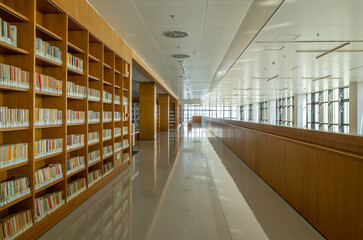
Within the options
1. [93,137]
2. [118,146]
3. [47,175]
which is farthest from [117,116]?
[47,175]

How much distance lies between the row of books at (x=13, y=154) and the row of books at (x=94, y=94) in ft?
6.62

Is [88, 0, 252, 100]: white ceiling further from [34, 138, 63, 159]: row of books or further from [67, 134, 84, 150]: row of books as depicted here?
[34, 138, 63, 159]: row of books

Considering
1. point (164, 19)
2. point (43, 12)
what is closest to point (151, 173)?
point (164, 19)

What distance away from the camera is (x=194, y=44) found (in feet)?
25.2

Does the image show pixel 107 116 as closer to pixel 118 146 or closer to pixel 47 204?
pixel 118 146

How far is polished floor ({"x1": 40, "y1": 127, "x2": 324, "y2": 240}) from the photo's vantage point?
10.3 ft

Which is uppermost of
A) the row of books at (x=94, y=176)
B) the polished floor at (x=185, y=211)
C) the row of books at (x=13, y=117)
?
the row of books at (x=13, y=117)

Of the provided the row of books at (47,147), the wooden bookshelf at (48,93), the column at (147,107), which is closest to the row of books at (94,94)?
the wooden bookshelf at (48,93)

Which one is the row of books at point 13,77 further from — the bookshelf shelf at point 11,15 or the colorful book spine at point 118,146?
the colorful book spine at point 118,146

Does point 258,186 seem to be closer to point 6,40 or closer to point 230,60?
point 6,40

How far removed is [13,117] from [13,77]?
1.39 feet

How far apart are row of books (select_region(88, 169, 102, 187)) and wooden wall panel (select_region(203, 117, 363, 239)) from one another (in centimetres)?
334

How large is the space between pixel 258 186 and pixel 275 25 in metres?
3.54

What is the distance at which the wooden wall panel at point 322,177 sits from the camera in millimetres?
2480
